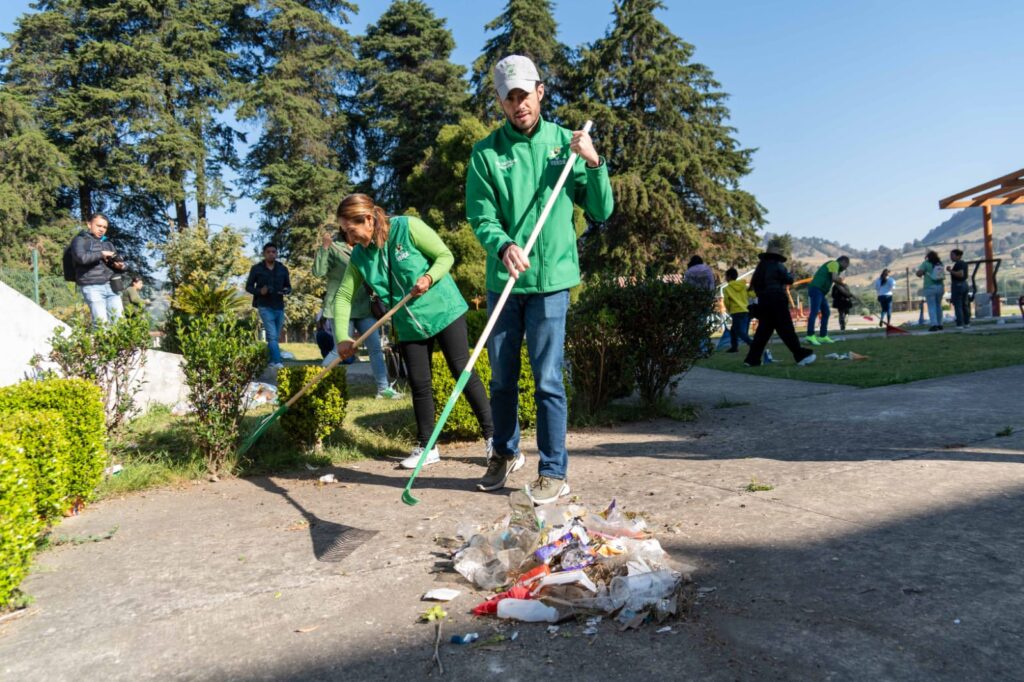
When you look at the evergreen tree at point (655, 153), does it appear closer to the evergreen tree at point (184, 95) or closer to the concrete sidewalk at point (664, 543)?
the evergreen tree at point (184, 95)

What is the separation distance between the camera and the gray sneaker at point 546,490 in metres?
3.32

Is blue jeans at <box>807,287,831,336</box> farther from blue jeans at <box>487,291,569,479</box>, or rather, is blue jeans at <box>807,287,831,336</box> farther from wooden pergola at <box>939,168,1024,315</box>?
blue jeans at <box>487,291,569,479</box>

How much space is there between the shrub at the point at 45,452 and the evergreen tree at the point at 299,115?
105 ft

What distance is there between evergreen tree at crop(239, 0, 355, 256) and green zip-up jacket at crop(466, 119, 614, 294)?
3226 cm

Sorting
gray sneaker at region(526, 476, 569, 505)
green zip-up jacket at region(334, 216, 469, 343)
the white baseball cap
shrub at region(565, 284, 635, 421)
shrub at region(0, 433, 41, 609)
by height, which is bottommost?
gray sneaker at region(526, 476, 569, 505)

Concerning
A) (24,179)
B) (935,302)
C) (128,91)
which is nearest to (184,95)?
(128,91)

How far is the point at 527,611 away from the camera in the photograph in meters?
2.18

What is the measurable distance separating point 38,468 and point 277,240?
1370 inches

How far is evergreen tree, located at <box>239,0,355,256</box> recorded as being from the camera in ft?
115

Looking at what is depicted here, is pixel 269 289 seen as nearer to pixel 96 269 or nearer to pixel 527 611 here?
pixel 96 269

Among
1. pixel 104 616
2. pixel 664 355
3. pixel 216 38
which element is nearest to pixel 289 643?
pixel 104 616

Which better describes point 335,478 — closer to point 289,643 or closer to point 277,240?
point 289,643

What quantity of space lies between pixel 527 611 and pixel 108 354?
3.77 metres

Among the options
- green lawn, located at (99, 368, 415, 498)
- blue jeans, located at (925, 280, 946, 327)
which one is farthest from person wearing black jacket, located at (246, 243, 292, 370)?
blue jeans, located at (925, 280, 946, 327)
